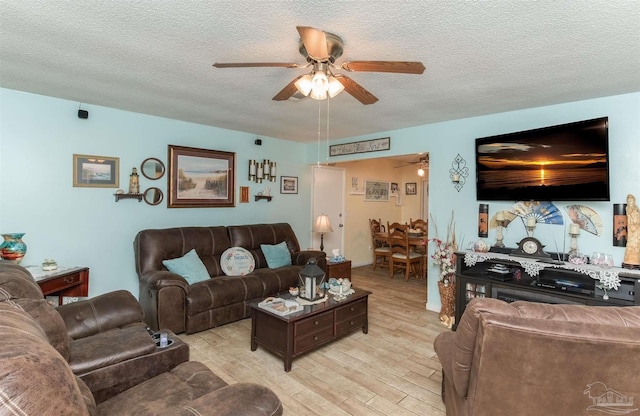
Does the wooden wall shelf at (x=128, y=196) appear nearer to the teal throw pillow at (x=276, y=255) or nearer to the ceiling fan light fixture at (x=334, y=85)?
the teal throw pillow at (x=276, y=255)

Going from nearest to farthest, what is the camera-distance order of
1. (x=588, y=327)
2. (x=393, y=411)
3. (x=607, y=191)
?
1. (x=588, y=327)
2. (x=393, y=411)
3. (x=607, y=191)

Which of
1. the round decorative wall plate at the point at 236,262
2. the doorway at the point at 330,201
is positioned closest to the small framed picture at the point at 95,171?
the round decorative wall plate at the point at 236,262

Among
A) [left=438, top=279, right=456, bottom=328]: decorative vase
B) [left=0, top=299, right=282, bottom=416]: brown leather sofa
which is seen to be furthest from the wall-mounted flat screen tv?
[left=0, top=299, right=282, bottom=416]: brown leather sofa

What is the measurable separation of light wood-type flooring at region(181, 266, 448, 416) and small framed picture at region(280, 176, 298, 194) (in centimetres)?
242

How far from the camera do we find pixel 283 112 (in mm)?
3557

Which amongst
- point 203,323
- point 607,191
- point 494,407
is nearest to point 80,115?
point 203,323

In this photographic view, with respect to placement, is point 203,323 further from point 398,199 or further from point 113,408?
point 398,199

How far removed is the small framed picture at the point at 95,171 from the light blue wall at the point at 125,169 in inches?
2.1

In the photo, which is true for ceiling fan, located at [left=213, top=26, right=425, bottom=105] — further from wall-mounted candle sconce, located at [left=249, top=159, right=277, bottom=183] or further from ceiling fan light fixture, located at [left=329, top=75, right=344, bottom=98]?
wall-mounted candle sconce, located at [left=249, top=159, right=277, bottom=183]

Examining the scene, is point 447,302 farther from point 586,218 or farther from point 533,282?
point 586,218

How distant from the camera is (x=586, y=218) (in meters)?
2.93

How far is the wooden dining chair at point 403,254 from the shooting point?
5445 mm

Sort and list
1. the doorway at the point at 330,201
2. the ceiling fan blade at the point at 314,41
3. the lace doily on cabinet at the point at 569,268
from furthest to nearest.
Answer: the doorway at the point at 330,201
the lace doily on cabinet at the point at 569,268
the ceiling fan blade at the point at 314,41

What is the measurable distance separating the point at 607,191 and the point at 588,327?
90.3 inches
